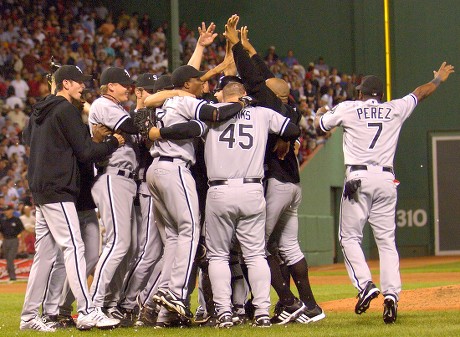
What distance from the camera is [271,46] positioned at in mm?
23125

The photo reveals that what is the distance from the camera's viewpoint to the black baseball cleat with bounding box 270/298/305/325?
7.07 meters

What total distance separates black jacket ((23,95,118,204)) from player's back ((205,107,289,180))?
79 cm

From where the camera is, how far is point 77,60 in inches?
729

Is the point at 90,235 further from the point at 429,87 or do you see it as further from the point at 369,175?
the point at 429,87

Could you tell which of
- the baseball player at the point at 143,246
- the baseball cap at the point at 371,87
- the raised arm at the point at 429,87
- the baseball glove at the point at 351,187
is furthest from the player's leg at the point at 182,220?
the raised arm at the point at 429,87

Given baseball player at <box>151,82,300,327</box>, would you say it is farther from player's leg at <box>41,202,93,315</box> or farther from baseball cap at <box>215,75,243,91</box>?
player's leg at <box>41,202,93,315</box>

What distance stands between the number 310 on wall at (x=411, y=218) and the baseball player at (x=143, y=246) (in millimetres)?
14526

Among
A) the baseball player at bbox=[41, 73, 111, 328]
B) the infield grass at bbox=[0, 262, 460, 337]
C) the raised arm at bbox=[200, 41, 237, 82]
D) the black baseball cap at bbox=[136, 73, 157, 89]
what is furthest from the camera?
the black baseball cap at bbox=[136, 73, 157, 89]

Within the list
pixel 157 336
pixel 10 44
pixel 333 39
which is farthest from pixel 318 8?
pixel 157 336

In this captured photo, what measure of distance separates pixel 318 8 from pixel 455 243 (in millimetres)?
6966

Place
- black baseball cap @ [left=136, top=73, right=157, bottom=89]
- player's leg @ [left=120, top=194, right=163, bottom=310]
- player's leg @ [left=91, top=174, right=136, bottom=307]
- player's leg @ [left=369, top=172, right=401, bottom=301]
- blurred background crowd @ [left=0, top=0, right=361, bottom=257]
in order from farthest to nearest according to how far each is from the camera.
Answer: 1. blurred background crowd @ [left=0, top=0, right=361, bottom=257]
2. black baseball cap @ [left=136, top=73, right=157, bottom=89]
3. player's leg @ [left=120, top=194, right=163, bottom=310]
4. player's leg @ [left=369, top=172, right=401, bottom=301]
5. player's leg @ [left=91, top=174, right=136, bottom=307]

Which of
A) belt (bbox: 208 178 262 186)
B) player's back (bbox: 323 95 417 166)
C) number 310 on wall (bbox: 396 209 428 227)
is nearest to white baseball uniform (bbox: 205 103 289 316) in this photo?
belt (bbox: 208 178 262 186)

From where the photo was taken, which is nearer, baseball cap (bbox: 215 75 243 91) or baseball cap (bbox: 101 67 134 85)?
baseball cap (bbox: 215 75 243 91)

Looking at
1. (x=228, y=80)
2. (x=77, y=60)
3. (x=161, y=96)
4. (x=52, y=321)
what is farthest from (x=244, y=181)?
(x=77, y=60)
